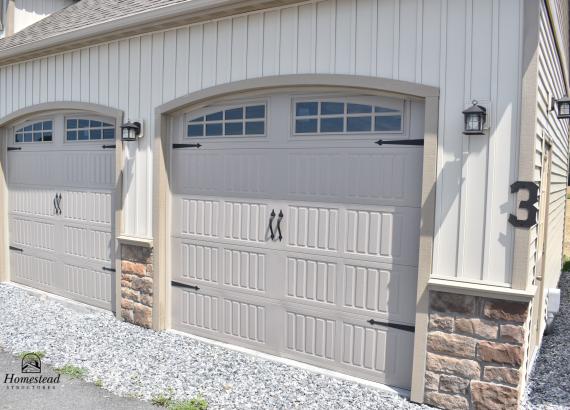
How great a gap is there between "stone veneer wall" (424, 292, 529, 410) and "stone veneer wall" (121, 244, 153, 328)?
3179 millimetres

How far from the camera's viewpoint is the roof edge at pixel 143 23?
15.2 feet

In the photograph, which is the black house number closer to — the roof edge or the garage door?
the roof edge

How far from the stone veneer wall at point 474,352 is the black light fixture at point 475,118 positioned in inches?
49.0

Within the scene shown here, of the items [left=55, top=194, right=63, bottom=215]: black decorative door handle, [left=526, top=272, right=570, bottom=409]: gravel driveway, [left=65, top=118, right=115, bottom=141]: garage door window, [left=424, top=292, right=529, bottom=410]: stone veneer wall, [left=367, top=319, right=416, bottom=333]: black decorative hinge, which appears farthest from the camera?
[left=55, top=194, right=63, bottom=215]: black decorative door handle

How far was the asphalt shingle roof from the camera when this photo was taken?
232 inches

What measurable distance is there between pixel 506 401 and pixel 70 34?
19.6 ft

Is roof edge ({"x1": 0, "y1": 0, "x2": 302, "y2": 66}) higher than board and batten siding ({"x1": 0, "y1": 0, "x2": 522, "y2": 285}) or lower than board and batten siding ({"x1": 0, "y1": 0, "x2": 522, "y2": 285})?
higher

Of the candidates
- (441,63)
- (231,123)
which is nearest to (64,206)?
(231,123)

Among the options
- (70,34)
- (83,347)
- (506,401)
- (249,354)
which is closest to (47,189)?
(70,34)

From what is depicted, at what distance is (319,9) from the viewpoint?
4.29 m

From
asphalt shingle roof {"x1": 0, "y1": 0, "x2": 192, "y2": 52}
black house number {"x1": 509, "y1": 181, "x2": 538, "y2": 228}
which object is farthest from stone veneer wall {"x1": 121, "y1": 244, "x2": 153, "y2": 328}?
black house number {"x1": 509, "y1": 181, "x2": 538, "y2": 228}

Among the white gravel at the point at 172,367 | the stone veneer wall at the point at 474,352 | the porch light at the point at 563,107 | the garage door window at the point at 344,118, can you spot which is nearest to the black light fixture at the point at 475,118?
the garage door window at the point at 344,118

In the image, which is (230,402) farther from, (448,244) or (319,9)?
(319,9)

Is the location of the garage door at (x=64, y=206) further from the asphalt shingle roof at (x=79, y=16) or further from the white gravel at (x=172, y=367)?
the asphalt shingle roof at (x=79, y=16)
